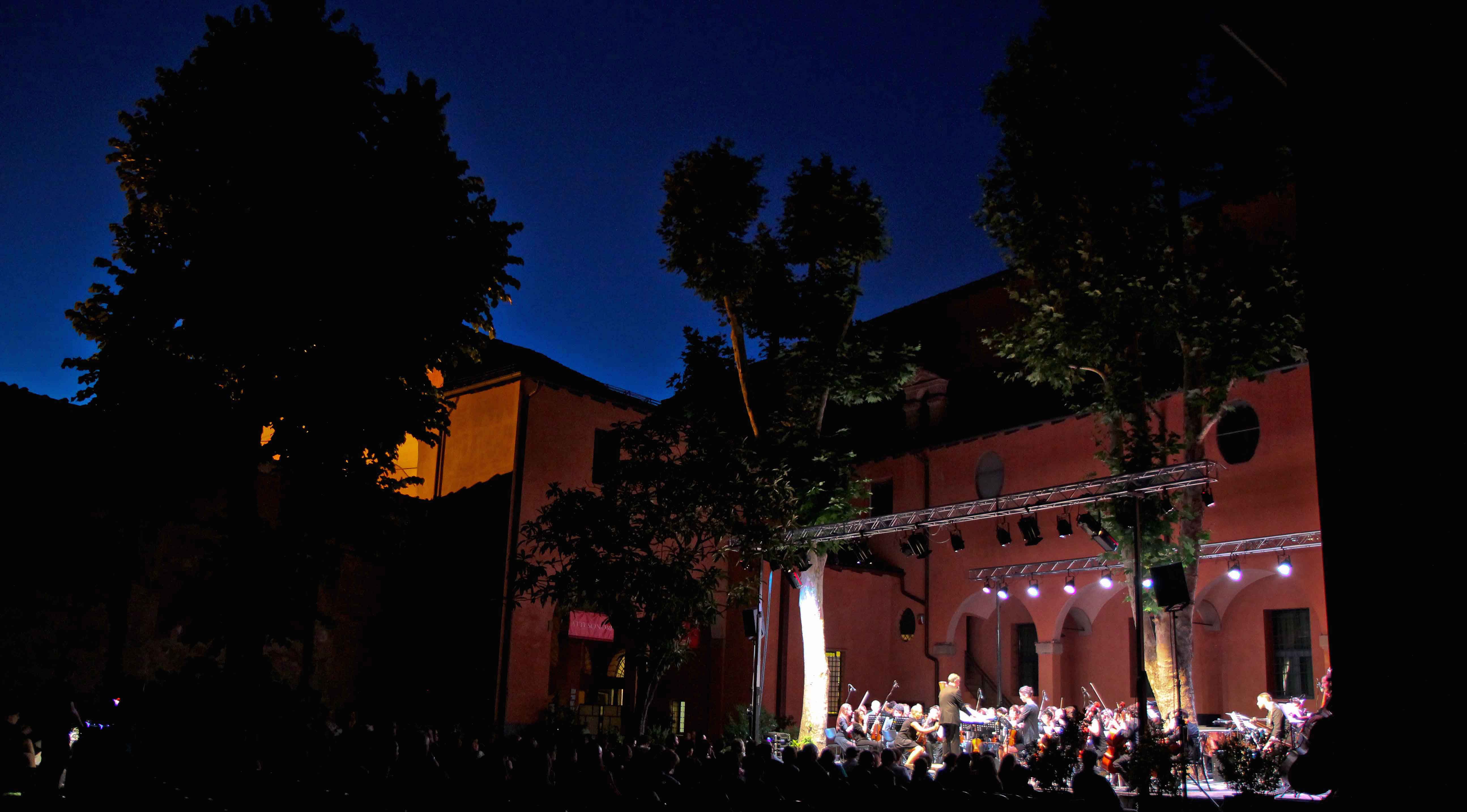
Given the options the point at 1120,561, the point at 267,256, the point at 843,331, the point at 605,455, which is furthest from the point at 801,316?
the point at 267,256

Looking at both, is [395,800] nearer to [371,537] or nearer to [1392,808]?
[371,537]

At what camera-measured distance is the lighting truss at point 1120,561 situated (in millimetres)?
17453

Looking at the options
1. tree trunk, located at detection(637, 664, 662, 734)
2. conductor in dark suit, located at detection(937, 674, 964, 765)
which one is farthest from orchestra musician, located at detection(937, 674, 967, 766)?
tree trunk, located at detection(637, 664, 662, 734)

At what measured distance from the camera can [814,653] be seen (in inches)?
740

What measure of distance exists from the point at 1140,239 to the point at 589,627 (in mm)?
11898

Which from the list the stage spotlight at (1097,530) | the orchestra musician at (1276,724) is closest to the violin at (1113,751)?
the orchestra musician at (1276,724)

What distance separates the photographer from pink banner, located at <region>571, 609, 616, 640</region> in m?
20.0

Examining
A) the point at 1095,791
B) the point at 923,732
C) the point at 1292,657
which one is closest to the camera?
the point at 1095,791

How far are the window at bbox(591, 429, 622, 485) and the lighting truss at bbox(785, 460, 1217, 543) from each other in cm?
311

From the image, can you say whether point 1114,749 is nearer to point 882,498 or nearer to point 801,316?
point 801,316

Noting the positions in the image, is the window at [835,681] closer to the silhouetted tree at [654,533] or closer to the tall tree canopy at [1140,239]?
the silhouetted tree at [654,533]

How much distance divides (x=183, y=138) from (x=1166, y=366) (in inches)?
667

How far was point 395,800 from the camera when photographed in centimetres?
837

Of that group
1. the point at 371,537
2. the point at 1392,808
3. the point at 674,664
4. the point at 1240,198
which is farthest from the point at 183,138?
the point at 1240,198
